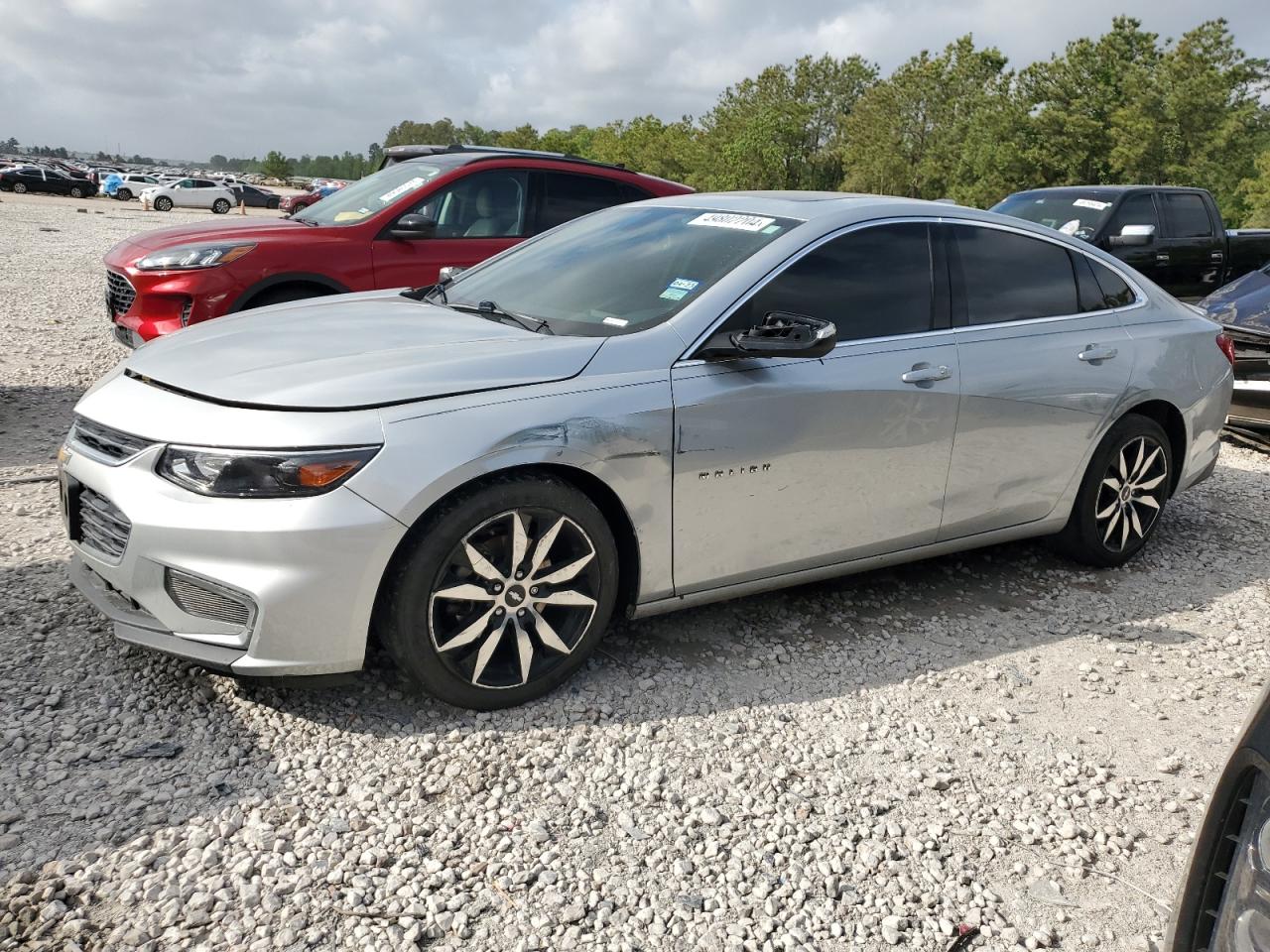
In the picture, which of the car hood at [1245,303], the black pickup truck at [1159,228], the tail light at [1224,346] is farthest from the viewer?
the black pickup truck at [1159,228]

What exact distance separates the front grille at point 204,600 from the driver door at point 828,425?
137 centimetres

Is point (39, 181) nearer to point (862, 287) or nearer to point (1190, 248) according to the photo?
point (1190, 248)

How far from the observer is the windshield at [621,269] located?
146 inches

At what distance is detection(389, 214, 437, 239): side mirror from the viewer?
6848 millimetres

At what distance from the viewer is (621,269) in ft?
13.1

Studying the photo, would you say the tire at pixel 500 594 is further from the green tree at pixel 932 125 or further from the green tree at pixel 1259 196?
the green tree at pixel 932 125

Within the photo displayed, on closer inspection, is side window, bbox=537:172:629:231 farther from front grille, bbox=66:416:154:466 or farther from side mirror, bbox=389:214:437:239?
front grille, bbox=66:416:154:466

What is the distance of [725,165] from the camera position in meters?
63.3

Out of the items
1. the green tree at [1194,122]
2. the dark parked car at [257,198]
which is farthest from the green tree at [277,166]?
the green tree at [1194,122]

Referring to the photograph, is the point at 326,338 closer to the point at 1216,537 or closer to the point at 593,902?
the point at 593,902

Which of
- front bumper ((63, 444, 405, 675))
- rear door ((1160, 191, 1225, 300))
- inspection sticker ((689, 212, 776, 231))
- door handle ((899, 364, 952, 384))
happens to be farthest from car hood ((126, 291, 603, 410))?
rear door ((1160, 191, 1225, 300))

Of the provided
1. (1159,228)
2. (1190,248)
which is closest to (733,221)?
(1159,228)

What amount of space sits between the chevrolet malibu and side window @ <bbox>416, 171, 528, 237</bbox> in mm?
2762

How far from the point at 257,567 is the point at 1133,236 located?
1019cm
